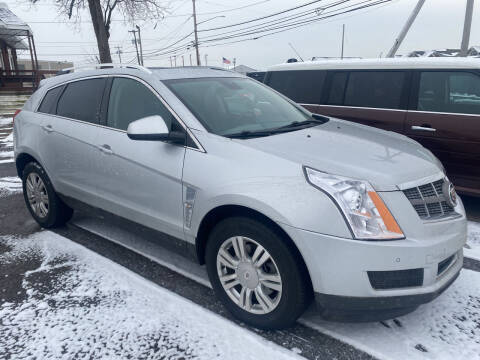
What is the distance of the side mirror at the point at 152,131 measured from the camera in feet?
9.09

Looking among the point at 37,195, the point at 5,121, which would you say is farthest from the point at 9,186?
the point at 5,121

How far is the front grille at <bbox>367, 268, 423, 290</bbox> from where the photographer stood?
7.05 ft

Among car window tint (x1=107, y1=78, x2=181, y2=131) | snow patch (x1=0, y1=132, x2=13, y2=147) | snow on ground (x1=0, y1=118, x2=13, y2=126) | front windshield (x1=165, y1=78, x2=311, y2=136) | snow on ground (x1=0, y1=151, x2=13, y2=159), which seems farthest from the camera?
snow on ground (x1=0, y1=118, x2=13, y2=126)

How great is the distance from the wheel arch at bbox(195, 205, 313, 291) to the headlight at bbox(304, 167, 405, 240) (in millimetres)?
343

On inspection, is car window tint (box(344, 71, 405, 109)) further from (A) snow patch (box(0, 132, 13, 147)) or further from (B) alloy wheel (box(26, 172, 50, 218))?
(A) snow patch (box(0, 132, 13, 147))

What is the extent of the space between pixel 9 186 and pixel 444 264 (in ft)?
20.4

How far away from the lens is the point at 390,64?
5.06 metres

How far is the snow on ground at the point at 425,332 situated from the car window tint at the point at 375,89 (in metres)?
2.87

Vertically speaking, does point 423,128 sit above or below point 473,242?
above

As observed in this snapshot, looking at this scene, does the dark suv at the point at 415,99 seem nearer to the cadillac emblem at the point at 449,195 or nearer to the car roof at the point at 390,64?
the car roof at the point at 390,64

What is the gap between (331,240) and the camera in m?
2.13

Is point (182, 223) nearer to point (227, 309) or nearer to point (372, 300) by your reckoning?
point (227, 309)

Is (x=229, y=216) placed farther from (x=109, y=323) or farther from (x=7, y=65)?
(x=7, y=65)

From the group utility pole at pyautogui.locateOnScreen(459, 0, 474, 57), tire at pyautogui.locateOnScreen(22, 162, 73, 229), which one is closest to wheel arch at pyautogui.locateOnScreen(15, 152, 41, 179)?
tire at pyautogui.locateOnScreen(22, 162, 73, 229)
